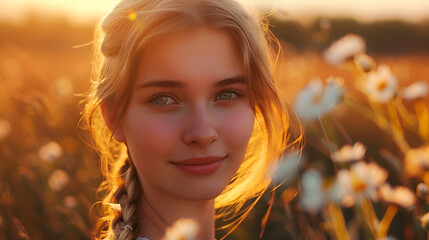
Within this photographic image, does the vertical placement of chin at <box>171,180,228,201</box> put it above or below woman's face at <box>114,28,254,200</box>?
below

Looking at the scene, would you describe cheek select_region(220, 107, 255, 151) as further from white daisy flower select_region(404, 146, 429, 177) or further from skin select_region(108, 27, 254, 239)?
white daisy flower select_region(404, 146, 429, 177)

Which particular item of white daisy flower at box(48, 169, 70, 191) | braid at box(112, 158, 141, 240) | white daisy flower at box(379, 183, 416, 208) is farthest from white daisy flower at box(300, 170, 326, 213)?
white daisy flower at box(48, 169, 70, 191)

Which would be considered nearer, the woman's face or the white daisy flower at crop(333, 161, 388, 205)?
the white daisy flower at crop(333, 161, 388, 205)

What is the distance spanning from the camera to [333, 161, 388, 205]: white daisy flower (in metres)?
1.03

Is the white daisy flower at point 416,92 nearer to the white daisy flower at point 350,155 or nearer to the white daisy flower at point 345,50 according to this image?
the white daisy flower at point 345,50

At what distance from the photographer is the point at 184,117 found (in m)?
1.34

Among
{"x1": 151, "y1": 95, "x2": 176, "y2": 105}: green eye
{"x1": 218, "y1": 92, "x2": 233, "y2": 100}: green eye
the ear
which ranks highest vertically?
{"x1": 218, "y1": 92, "x2": 233, "y2": 100}: green eye

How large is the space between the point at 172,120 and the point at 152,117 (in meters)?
0.07

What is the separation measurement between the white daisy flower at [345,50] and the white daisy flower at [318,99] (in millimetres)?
142

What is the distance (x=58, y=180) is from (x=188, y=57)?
1373mm

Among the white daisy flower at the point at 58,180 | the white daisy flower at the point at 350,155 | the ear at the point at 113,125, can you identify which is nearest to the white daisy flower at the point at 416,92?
the white daisy flower at the point at 350,155

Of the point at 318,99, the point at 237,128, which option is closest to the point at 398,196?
the point at 318,99

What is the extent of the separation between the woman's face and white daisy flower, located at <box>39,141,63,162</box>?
4.01 ft

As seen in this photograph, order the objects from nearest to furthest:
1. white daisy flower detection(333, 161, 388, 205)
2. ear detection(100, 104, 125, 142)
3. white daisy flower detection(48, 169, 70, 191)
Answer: white daisy flower detection(333, 161, 388, 205) → ear detection(100, 104, 125, 142) → white daisy flower detection(48, 169, 70, 191)
